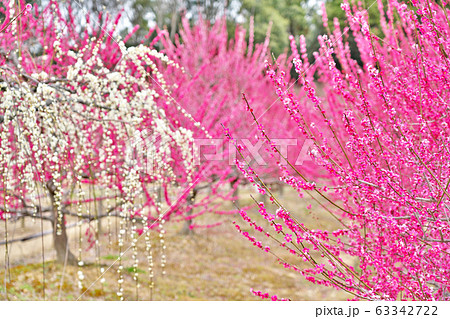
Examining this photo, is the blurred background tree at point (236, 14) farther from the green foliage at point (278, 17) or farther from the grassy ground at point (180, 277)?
the grassy ground at point (180, 277)

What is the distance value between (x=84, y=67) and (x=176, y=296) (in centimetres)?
193

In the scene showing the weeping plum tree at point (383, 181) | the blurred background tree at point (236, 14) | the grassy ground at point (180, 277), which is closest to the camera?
the weeping plum tree at point (383, 181)

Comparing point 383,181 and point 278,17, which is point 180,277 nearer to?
point 383,181

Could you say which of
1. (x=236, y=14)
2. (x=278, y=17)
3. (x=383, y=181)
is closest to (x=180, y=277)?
(x=383, y=181)

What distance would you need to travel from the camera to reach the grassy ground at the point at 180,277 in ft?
9.19

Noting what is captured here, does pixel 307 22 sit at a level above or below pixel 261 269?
above

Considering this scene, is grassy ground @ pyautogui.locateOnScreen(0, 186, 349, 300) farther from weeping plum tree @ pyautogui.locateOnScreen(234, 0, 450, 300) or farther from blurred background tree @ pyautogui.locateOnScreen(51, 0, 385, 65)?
blurred background tree @ pyautogui.locateOnScreen(51, 0, 385, 65)

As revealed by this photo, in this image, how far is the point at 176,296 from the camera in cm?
298

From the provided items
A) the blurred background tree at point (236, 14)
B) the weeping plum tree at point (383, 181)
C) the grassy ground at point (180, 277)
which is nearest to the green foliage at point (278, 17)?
the blurred background tree at point (236, 14)

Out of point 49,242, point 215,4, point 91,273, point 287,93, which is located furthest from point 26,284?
point 215,4

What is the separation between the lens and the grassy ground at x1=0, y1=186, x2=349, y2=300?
280cm

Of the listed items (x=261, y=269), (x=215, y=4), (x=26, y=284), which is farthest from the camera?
(x=215, y=4)

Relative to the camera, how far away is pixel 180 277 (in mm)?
3523
